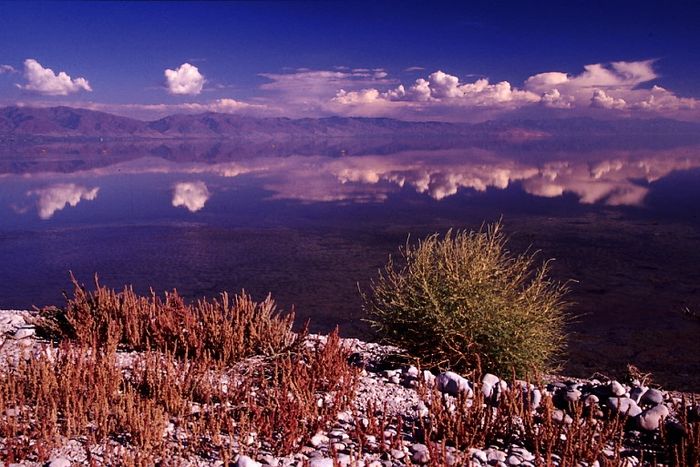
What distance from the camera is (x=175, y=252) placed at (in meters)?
21.2

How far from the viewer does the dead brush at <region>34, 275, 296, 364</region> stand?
6.29m

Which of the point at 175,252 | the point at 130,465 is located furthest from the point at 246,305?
the point at 175,252

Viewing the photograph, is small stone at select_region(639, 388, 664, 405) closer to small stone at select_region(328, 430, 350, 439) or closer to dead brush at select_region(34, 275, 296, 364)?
small stone at select_region(328, 430, 350, 439)

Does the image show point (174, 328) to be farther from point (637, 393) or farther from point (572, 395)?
point (637, 393)

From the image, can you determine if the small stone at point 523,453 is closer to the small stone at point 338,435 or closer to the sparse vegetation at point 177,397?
the small stone at point 338,435

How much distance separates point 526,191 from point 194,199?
22.8 m

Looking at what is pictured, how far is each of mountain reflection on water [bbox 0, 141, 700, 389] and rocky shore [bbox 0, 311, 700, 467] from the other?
556cm

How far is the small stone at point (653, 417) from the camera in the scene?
4.83 metres

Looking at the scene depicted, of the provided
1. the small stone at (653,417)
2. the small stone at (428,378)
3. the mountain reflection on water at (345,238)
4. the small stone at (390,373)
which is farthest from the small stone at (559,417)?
the mountain reflection on water at (345,238)

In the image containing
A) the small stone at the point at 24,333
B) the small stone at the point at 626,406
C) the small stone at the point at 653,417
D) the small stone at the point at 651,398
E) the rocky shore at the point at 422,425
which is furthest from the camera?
the small stone at the point at 24,333

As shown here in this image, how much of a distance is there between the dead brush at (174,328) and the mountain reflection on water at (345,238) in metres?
6.02

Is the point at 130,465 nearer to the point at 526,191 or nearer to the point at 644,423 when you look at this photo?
the point at 644,423

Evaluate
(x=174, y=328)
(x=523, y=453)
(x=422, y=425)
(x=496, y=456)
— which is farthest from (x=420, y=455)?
(x=174, y=328)

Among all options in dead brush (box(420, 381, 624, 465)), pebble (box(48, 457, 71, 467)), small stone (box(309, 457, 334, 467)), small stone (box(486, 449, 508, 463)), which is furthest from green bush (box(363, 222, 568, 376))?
pebble (box(48, 457, 71, 467))
